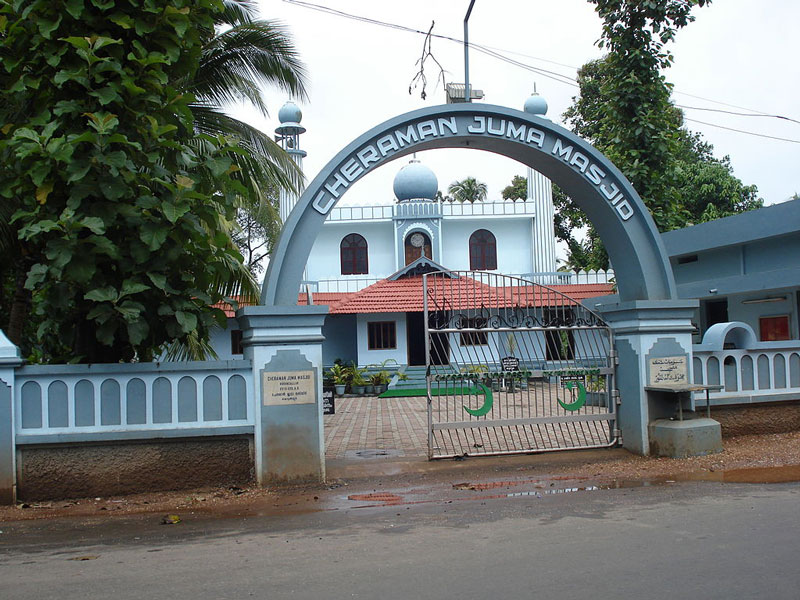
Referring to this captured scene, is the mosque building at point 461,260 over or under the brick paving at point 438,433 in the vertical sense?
over

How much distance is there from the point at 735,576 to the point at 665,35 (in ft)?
47.4

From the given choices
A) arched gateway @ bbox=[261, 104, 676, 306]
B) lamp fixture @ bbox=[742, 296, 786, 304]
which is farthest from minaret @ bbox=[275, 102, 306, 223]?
arched gateway @ bbox=[261, 104, 676, 306]

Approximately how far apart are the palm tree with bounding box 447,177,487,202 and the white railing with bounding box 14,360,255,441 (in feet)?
131

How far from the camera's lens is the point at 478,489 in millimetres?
7871

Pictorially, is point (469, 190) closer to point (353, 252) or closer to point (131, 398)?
point (353, 252)

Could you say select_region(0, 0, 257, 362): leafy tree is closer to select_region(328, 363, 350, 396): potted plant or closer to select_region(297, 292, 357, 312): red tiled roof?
select_region(328, 363, 350, 396): potted plant

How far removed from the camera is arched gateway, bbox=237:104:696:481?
8.30 meters

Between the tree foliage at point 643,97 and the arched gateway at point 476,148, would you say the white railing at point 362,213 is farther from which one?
the arched gateway at point 476,148

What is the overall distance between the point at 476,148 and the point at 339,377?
14682 mm

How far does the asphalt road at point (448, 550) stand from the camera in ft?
14.9

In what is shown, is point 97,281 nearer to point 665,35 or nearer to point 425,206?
point 665,35

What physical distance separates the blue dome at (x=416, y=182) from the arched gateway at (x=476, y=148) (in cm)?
2185

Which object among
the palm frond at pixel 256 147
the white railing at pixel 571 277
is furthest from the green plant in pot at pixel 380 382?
the palm frond at pixel 256 147

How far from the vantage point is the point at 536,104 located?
105 feet
